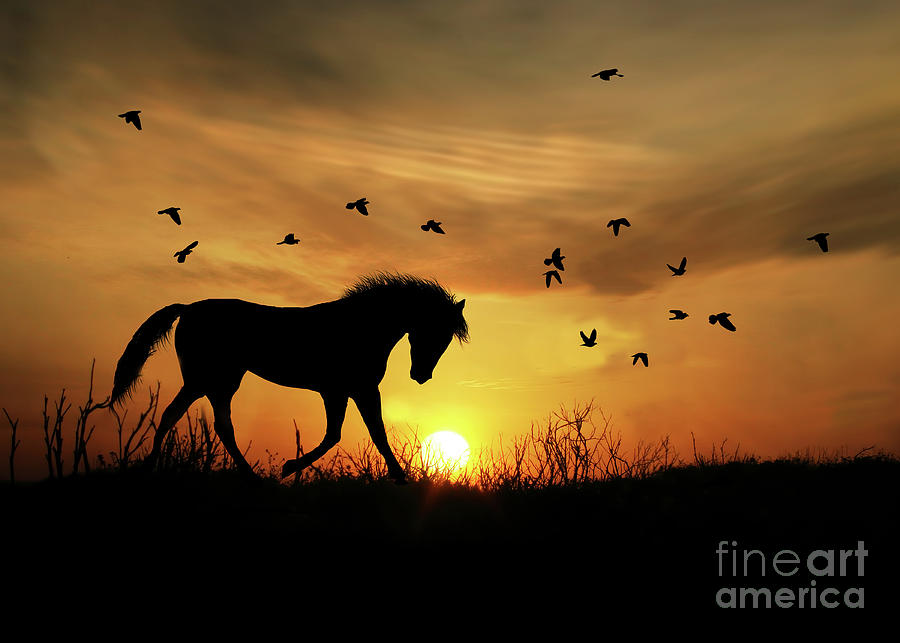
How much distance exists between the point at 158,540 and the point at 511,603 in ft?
10.1

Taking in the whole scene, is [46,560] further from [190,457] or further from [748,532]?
[748,532]

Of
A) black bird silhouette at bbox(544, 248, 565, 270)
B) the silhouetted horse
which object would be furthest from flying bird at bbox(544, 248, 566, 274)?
the silhouetted horse

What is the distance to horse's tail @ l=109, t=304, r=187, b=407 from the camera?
1002 cm

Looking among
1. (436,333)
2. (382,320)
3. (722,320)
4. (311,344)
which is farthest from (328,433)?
(722,320)

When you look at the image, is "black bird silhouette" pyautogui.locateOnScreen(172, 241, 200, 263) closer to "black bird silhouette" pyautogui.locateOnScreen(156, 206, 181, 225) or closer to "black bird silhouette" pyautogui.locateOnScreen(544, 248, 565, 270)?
"black bird silhouette" pyautogui.locateOnScreen(156, 206, 181, 225)

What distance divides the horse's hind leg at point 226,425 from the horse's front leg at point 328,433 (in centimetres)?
54

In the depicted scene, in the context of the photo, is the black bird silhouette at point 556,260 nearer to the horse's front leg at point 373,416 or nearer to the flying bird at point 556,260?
the flying bird at point 556,260

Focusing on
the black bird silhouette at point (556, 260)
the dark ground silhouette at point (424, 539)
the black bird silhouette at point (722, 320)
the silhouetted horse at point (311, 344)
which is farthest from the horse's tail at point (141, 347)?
the black bird silhouette at point (722, 320)

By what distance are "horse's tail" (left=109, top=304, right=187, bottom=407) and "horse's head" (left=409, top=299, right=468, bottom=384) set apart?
321 centimetres

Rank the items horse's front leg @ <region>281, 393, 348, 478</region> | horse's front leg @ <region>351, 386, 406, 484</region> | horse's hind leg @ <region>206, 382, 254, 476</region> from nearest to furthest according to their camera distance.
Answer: horse's hind leg @ <region>206, 382, 254, 476</region> → horse's front leg @ <region>281, 393, 348, 478</region> → horse's front leg @ <region>351, 386, 406, 484</region>

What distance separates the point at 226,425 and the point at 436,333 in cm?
298

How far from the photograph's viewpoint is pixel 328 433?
32.0ft

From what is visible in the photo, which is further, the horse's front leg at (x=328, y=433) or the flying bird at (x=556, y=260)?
the flying bird at (x=556, y=260)

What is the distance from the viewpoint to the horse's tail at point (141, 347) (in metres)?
10.0
